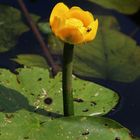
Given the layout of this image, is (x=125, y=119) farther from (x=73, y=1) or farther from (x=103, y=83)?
(x=73, y=1)

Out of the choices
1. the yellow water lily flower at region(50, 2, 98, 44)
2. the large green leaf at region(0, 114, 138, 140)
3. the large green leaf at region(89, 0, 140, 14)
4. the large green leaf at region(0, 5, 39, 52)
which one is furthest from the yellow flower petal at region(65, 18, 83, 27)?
the large green leaf at region(89, 0, 140, 14)

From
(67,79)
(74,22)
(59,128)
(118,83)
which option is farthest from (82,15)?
(118,83)

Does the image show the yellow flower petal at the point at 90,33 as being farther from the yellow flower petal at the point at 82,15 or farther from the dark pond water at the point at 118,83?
the dark pond water at the point at 118,83

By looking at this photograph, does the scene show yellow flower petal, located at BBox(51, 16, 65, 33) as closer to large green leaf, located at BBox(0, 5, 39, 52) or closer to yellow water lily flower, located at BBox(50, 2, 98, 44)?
yellow water lily flower, located at BBox(50, 2, 98, 44)

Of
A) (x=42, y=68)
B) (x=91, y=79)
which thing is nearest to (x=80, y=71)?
(x=91, y=79)

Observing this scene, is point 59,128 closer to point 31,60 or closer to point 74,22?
point 74,22

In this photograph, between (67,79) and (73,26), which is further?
(67,79)
